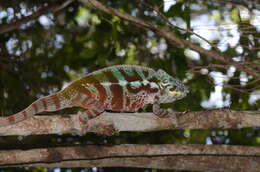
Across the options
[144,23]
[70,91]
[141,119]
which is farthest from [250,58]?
[70,91]

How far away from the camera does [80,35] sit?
7980 mm

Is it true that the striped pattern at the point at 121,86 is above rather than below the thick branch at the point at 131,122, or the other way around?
above

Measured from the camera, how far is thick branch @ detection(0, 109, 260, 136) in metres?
3.31

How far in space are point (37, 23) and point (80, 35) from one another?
1690 millimetres

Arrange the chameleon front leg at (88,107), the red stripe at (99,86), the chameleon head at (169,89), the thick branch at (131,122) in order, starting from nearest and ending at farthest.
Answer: the thick branch at (131,122)
the chameleon front leg at (88,107)
the red stripe at (99,86)
the chameleon head at (169,89)

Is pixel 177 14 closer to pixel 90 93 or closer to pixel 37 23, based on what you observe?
pixel 90 93

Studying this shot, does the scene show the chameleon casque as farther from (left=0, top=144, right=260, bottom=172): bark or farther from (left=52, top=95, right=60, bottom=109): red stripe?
(left=0, top=144, right=260, bottom=172): bark

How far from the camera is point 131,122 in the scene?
350 cm

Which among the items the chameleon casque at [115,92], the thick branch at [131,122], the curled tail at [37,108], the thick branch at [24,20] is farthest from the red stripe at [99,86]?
the thick branch at [24,20]

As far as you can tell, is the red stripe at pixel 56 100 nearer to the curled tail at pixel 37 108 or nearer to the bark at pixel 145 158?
the curled tail at pixel 37 108

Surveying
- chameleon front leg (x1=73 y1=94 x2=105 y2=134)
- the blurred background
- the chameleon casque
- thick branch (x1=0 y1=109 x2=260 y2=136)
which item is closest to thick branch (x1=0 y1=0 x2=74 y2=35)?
the blurred background

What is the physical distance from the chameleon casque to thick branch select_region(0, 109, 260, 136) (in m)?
0.09

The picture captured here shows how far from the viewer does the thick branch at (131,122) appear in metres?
3.31

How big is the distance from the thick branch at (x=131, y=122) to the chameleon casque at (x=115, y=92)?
9 cm
